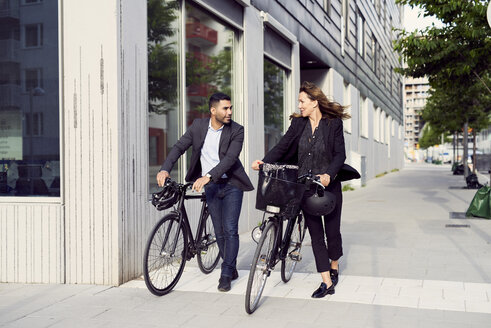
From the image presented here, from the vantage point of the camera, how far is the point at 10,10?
5965 mm

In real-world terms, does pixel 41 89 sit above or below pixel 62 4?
below

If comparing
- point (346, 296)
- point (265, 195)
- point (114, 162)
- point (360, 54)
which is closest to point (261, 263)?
point (265, 195)

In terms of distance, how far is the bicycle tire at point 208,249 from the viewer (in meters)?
5.67

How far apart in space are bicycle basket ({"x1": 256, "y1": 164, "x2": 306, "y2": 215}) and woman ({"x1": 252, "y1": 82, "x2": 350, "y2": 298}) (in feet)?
0.84

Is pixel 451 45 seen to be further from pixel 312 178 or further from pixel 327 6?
pixel 312 178

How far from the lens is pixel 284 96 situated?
13.2 metres

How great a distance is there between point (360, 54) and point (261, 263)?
68.6 ft

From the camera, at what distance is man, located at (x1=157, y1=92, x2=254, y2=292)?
5.38 m

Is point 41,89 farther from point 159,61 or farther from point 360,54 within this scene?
point 360,54

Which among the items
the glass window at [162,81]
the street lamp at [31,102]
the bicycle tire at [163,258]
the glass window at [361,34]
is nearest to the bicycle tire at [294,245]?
the bicycle tire at [163,258]

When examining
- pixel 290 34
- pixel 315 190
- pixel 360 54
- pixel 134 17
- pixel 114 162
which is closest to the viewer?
pixel 315 190

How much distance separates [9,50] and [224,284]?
3.19 metres

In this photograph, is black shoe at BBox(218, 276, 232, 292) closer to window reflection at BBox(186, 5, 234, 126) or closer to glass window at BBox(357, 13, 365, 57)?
window reflection at BBox(186, 5, 234, 126)

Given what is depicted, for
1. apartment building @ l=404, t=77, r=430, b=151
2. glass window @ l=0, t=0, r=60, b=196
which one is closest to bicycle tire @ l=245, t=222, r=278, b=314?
glass window @ l=0, t=0, r=60, b=196
